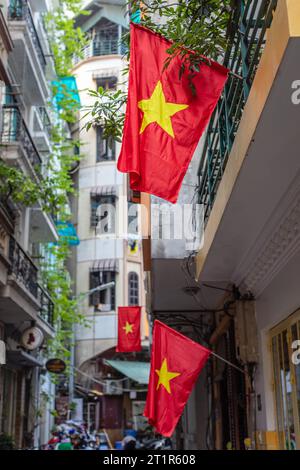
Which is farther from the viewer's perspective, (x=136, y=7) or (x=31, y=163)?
(x=31, y=163)

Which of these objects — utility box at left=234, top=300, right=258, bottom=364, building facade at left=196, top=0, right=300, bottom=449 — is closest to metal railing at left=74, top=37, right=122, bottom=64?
building facade at left=196, top=0, right=300, bottom=449

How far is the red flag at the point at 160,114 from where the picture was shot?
16.4 ft

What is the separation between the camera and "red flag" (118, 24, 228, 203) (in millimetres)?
4984

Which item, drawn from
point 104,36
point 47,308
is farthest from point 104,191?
point 47,308

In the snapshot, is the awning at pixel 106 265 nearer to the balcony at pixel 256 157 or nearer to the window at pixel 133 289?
the window at pixel 133 289

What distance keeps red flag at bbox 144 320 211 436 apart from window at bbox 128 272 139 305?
2481 centimetres

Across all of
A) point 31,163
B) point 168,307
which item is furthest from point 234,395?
point 31,163

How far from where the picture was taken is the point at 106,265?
31812 millimetres

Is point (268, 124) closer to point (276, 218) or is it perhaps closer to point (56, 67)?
point (276, 218)

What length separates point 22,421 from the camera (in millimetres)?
17672

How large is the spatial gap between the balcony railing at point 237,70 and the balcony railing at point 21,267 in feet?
22.1

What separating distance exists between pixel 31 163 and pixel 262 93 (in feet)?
43.8

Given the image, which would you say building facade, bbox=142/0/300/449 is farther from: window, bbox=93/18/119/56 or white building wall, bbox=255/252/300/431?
window, bbox=93/18/119/56

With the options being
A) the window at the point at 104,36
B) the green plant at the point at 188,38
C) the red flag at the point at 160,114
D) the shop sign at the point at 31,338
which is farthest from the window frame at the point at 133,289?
the red flag at the point at 160,114
